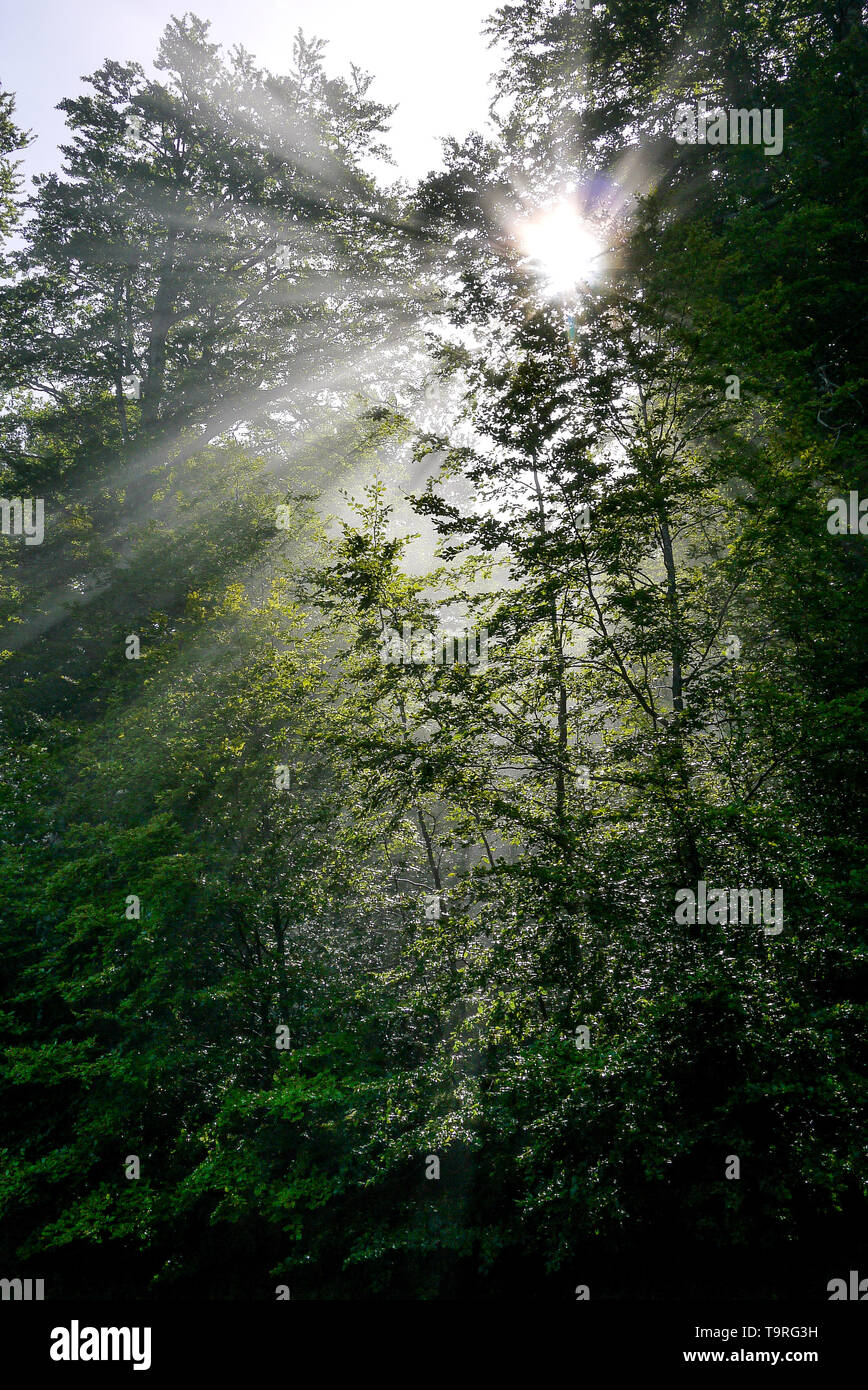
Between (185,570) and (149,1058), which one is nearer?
(149,1058)

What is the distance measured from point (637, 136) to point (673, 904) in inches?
528

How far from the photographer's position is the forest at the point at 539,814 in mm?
4184

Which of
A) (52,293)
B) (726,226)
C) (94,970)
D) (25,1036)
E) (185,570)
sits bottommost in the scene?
(25,1036)

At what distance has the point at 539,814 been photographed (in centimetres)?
579

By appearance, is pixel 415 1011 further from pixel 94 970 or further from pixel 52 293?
pixel 52 293

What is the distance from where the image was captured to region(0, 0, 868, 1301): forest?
418 centimetres

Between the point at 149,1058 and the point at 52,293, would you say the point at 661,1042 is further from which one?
the point at 52,293

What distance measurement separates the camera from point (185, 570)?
1298 cm
